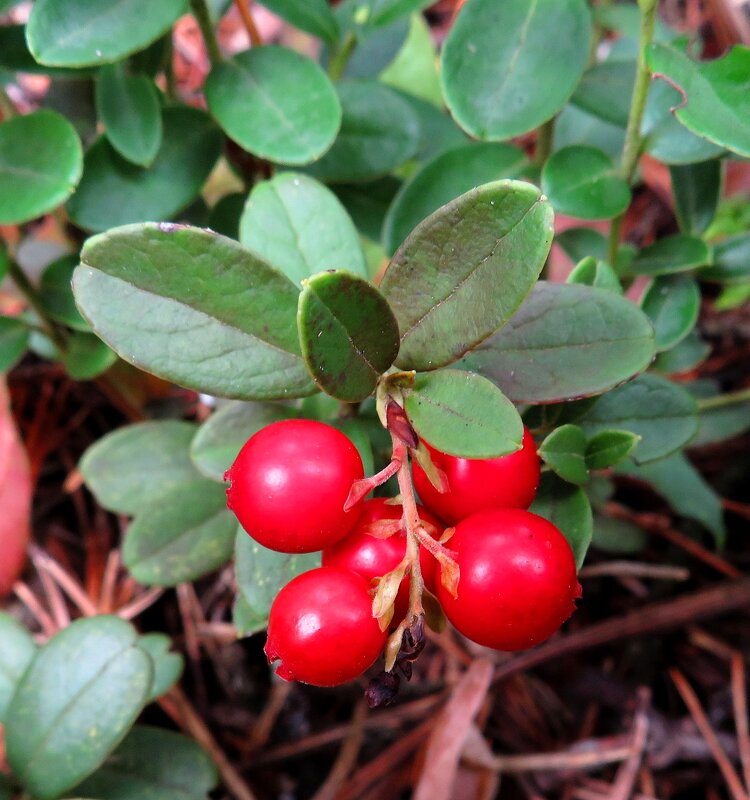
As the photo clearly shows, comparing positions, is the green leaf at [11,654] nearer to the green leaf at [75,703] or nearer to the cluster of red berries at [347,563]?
the green leaf at [75,703]

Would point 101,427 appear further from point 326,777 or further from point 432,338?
point 432,338

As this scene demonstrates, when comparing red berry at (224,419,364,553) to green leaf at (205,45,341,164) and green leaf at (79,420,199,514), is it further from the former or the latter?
green leaf at (79,420,199,514)

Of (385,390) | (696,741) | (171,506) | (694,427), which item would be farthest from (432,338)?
(696,741)

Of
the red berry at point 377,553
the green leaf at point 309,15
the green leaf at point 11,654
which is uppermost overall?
the green leaf at point 309,15

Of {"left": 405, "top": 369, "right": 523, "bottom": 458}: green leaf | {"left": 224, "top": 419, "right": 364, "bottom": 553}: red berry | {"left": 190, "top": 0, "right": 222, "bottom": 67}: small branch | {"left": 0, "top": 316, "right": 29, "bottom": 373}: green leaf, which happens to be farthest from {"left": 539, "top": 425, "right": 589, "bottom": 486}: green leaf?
{"left": 0, "top": 316, "right": 29, "bottom": 373}: green leaf

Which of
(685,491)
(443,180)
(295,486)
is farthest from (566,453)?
(685,491)

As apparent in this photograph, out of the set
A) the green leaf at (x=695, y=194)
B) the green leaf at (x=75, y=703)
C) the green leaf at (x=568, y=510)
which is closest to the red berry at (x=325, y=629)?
the green leaf at (x=568, y=510)
